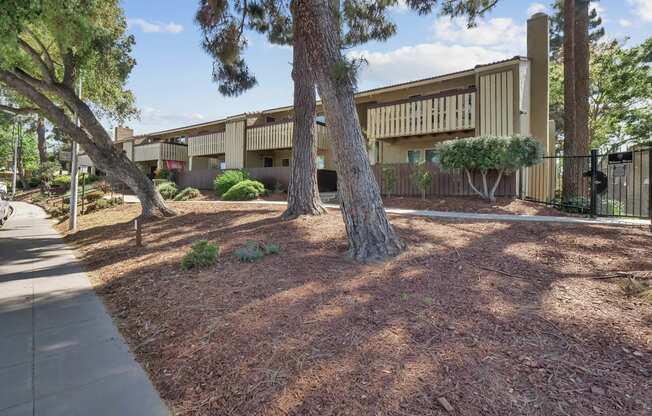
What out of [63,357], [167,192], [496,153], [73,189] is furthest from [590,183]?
[167,192]

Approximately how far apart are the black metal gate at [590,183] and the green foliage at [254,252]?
6980mm

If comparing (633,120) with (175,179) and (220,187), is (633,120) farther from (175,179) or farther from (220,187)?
(175,179)

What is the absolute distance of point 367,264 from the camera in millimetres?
4723

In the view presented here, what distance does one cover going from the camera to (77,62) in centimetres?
1047

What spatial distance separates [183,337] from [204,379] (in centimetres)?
79

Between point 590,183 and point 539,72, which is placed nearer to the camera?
point 590,183

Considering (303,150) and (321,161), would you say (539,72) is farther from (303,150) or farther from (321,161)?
(321,161)

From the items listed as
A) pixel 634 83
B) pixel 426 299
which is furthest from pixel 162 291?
pixel 634 83

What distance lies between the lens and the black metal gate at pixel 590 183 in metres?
8.15

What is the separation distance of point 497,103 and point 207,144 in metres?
18.5

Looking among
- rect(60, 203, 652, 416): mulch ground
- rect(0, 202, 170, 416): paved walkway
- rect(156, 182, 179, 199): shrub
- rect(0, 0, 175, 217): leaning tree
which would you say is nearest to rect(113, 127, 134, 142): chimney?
rect(156, 182, 179, 199): shrub

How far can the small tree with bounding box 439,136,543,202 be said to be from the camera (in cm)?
930

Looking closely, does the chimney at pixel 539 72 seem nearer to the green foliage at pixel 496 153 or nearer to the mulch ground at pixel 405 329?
Answer: the green foliage at pixel 496 153

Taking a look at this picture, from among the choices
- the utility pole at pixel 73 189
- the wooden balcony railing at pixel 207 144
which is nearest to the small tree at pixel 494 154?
the utility pole at pixel 73 189
